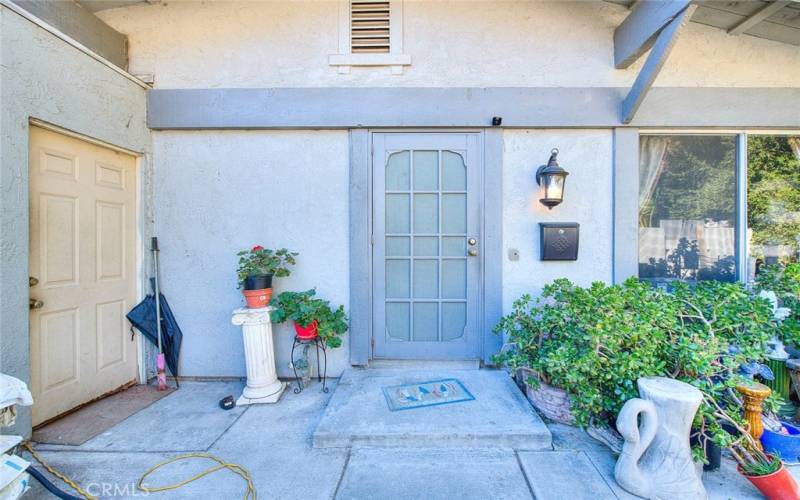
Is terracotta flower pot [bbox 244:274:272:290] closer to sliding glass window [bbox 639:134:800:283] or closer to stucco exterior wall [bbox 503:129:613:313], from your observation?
stucco exterior wall [bbox 503:129:613:313]

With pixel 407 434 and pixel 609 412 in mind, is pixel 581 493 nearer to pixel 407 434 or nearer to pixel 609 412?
pixel 609 412

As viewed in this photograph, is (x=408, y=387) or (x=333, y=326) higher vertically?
(x=333, y=326)

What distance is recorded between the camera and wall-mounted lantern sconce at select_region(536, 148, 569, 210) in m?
2.71

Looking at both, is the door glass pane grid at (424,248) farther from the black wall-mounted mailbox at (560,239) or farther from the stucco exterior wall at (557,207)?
the black wall-mounted mailbox at (560,239)

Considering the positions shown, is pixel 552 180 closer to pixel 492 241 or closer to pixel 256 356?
pixel 492 241

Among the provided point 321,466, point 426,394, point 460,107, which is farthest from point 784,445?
point 460,107

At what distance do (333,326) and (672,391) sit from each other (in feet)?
7.30

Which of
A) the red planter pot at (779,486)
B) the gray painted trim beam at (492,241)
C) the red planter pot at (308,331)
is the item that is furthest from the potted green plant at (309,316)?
the red planter pot at (779,486)

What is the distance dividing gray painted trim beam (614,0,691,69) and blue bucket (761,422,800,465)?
9.13 ft

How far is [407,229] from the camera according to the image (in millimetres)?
2973

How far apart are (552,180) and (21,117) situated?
12.2ft

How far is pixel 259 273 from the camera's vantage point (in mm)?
2691

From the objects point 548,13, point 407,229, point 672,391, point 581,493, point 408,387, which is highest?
point 548,13

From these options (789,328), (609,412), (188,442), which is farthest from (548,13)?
(188,442)
